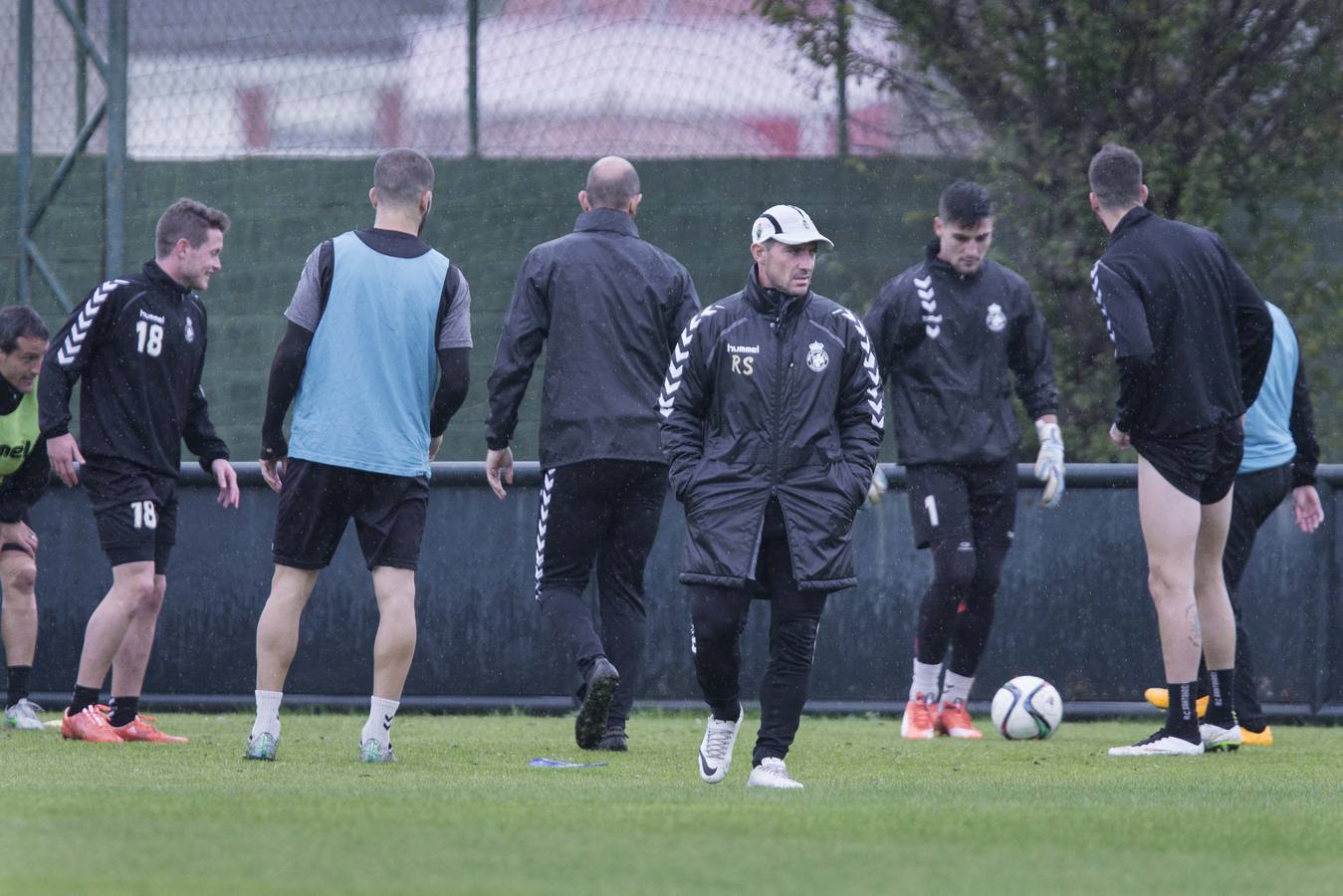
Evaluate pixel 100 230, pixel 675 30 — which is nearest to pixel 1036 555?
pixel 675 30

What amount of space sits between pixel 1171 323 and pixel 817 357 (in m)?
2.12

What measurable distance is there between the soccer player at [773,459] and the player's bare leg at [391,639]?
121 centimetres

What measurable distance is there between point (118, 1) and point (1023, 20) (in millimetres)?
5292

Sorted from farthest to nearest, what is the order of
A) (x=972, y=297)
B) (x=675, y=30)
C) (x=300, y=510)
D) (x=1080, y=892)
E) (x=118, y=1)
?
(x=675, y=30) < (x=118, y=1) < (x=972, y=297) < (x=300, y=510) < (x=1080, y=892)

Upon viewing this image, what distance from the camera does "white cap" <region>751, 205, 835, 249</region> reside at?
598cm

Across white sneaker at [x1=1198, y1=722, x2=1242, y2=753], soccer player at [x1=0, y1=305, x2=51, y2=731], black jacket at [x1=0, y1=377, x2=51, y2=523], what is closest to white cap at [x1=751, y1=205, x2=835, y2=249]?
white sneaker at [x1=1198, y1=722, x2=1242, y2=753]

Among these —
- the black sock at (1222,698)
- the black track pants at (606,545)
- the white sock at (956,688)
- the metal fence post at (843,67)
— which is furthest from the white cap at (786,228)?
the metal fence post at (843,67)

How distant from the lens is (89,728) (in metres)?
7.79

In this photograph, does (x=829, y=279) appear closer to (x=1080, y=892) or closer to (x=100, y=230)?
(x=100, y=230)

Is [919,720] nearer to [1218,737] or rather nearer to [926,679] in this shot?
[926,679]

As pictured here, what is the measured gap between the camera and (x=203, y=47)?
39.4 feet

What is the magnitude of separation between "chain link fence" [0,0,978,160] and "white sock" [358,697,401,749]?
5545mm

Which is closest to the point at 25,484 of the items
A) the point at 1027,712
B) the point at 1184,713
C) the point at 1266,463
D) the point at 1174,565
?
the point at 1027,712

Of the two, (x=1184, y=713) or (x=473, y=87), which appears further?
(x=473, y=87)
